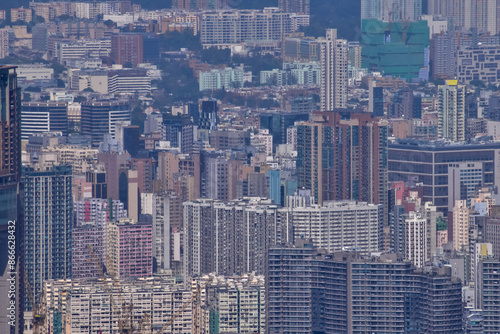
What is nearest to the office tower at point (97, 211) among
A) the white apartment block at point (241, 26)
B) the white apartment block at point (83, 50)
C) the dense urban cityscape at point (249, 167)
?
the dense urban cityscape at point (249, 167)

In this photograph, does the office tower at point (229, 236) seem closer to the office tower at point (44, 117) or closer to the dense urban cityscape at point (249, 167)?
the dense urban cityscape at point (249, 167)

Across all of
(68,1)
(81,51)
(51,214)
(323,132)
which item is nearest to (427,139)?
(323,132)

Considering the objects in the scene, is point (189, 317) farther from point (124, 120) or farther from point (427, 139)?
point (124, 120)

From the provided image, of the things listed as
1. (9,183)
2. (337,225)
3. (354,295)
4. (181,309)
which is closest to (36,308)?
(181,309)

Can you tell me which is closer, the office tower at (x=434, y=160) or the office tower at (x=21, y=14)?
the office tower at (x=434, y=160)

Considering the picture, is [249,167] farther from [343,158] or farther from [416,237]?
[416,237]

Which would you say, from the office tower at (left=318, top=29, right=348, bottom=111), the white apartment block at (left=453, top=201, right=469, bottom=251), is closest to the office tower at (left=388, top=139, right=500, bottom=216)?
the white apartment block at (left=453, top=201, right=469, bottom=251)
